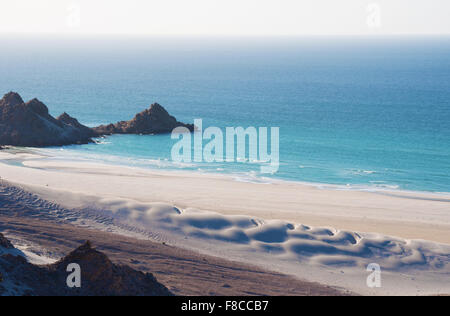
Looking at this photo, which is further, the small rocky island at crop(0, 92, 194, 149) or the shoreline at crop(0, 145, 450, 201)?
the small rocky island at crop(0, 92, 194, 149)

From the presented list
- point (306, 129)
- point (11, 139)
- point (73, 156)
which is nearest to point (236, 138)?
point (306, 129)

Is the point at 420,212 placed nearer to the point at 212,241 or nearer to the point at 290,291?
the point at 212,241

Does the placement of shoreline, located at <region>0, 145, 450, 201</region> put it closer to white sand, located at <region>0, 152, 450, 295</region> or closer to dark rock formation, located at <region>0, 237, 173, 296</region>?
white sand, located at <region>0, 152, 450, 295</region>

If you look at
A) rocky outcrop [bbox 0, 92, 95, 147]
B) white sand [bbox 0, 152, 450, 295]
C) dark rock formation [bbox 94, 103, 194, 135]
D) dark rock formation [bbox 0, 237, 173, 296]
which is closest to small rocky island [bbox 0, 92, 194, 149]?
rocky outcrop [bbox 0, 92, 95, 147]

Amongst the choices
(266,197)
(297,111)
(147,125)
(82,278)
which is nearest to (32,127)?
(147,125)

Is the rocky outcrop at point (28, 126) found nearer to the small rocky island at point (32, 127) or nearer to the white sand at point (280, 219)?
the small rocky island at point (32, 127)

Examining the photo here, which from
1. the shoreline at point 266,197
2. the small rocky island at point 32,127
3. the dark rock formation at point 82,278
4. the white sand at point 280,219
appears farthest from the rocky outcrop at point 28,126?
the dark rock formation at point 82,278
